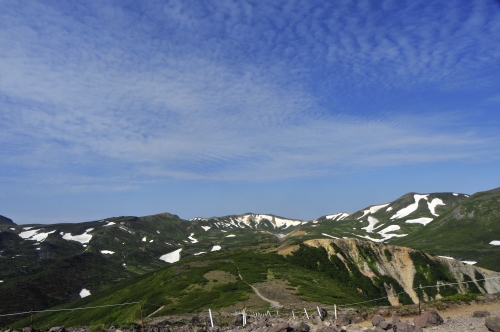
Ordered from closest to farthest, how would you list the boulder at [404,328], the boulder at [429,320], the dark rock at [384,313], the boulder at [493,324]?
the boulder at [493,324]
the boulder at [404,328]
the boulder at [429,320]
the dark rock at [384,313]

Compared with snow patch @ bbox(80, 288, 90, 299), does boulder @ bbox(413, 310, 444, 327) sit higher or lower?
lower

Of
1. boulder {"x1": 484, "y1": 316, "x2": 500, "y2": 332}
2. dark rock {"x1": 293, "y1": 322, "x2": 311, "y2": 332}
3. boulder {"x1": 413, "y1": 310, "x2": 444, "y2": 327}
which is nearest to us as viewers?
boulder {"x1": 484, "y1": 316, "x2": 500, "y2": 332}

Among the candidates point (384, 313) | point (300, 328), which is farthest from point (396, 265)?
point (300, 328)

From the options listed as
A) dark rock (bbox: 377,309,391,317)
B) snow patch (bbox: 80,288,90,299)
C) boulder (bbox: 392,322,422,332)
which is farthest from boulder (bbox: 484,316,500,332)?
snow patch (bbox: 80,288,90,299)

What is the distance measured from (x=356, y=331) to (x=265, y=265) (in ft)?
269

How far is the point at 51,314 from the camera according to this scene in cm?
11725

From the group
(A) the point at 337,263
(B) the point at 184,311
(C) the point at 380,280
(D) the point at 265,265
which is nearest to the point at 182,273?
(D) the point at 265,265

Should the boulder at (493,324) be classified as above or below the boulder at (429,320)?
above

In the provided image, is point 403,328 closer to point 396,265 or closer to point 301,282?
point 301,282

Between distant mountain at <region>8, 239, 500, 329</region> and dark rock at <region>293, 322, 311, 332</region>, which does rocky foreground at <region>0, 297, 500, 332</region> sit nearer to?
dark rock at <region>293, 322, 311, 332</region>

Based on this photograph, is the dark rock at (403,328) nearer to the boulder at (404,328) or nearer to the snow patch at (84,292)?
the boulder at (404,328)

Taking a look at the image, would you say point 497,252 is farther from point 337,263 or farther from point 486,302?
point 486,302

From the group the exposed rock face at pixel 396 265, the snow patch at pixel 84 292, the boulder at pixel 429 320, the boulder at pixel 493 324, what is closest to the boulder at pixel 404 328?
the boulder at pixel 493 324

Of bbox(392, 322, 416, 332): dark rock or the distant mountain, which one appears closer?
bbox(392, 322, 416, 332): dark rock
